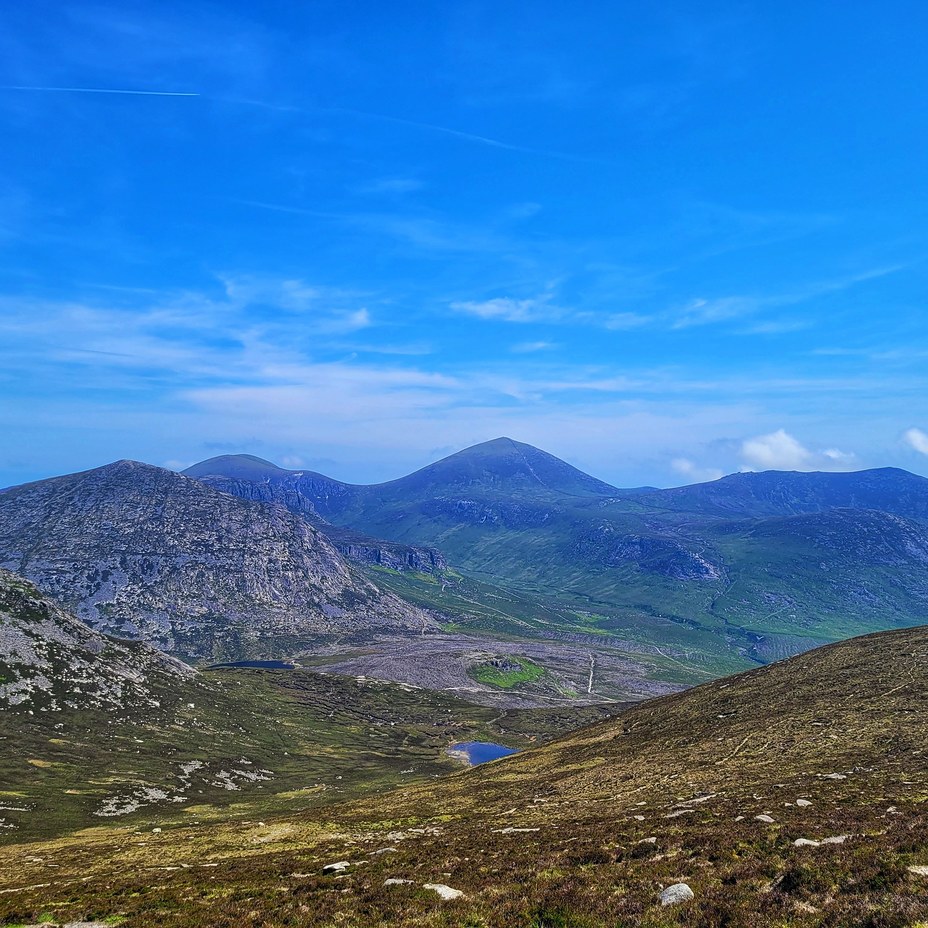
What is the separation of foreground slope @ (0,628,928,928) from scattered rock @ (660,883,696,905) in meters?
0.64

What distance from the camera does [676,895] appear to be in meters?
24.7

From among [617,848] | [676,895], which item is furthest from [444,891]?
[676,895]

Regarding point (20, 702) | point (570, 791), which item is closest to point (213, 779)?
point (20, 702)

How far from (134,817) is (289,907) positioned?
12390 centimetres

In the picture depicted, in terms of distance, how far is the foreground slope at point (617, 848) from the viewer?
24375mm

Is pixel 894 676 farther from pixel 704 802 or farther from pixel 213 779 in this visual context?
pixel 213 779

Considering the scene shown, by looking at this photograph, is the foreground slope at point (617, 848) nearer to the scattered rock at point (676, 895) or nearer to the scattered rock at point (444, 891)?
the scattered rock at point (444, 891)

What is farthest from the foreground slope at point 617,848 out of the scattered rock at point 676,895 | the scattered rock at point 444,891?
the scattered rock at point 676,895

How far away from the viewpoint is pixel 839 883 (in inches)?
923

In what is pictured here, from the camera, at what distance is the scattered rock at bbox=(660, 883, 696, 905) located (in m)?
24.3

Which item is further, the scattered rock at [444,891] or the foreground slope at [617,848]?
the scattered rock at [444,891]

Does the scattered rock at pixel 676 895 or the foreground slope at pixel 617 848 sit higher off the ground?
the scattered rock at pixel 676 895

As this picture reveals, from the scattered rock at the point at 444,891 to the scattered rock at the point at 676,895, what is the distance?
9.51 meters

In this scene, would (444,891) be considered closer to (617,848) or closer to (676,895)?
(617,848)
